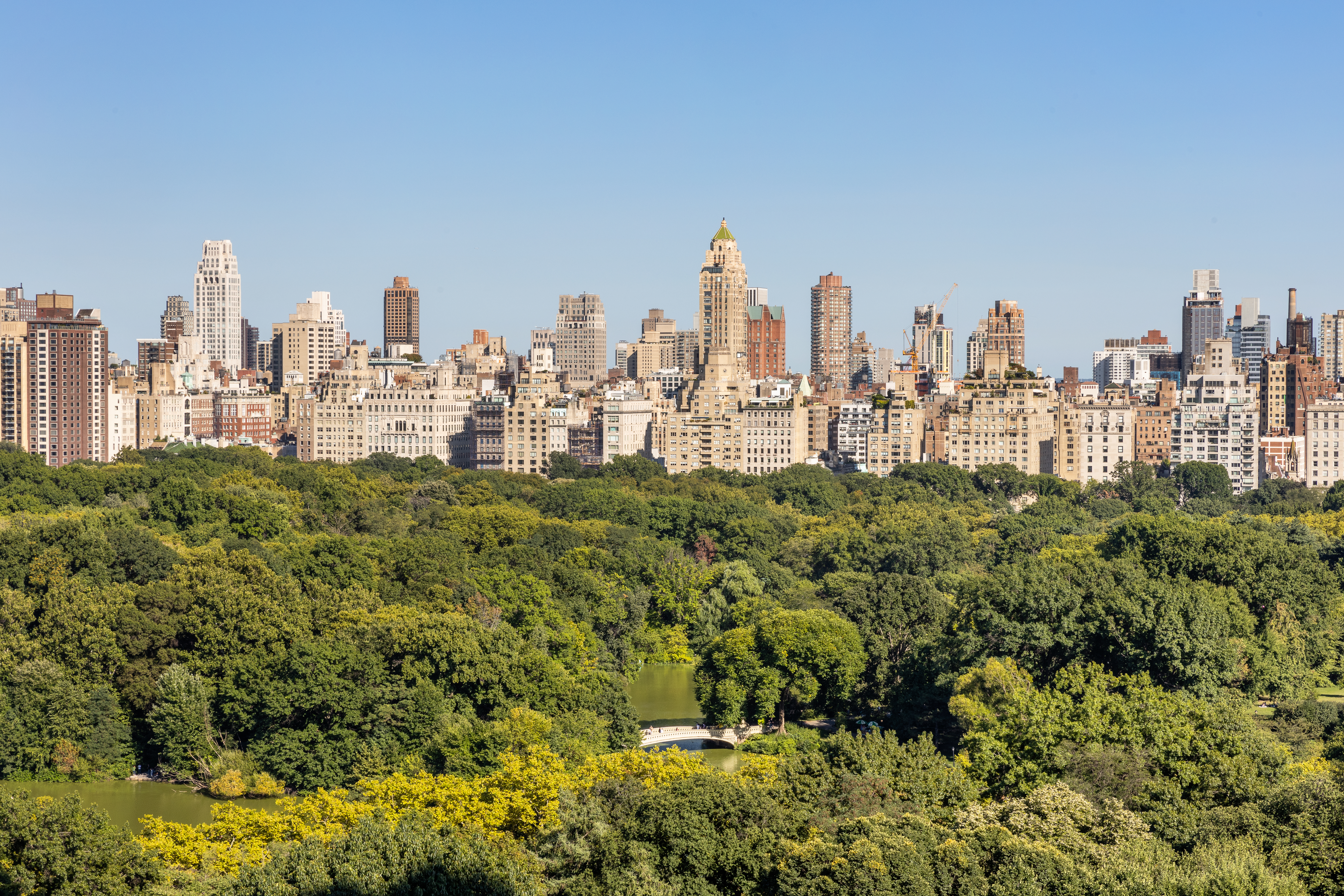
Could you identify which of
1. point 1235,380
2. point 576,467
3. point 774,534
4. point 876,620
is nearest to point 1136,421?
point 1235,380

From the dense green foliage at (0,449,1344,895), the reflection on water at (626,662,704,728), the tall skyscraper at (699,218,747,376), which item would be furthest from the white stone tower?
Result: the reflection on water at (626,662,704,728)

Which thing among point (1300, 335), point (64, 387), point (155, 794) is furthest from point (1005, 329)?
point (155, 794)

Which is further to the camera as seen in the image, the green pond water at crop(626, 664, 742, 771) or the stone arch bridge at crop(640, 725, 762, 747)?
the stone arch bridge at crop(640, 725, 762, 747)

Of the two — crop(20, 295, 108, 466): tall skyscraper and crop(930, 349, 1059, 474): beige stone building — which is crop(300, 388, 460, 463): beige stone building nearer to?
crop(20, 295, 108, 466): tall skyscraper

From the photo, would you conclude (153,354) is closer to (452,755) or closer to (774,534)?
(774,534)

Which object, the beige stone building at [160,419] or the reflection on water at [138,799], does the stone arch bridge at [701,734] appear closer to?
the reflection on water at [138,799]

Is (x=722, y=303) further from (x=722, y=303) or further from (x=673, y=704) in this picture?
(x=673, y=704)
